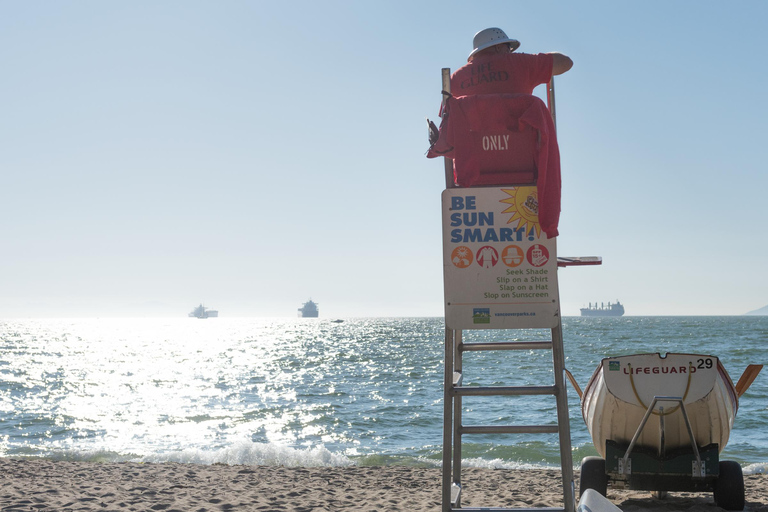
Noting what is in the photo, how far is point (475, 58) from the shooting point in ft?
14.5

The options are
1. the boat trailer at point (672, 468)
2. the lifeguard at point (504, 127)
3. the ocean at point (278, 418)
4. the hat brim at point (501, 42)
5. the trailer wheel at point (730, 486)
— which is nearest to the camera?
the lifeguard at point (504, 127)

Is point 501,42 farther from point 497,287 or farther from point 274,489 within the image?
point 274,489

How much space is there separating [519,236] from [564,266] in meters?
0.58

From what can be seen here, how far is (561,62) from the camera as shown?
14.0 ft

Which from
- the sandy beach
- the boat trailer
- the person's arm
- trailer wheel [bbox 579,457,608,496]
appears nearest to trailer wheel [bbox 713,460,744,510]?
the boat trailer

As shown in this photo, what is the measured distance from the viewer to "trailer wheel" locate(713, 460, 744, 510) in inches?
247

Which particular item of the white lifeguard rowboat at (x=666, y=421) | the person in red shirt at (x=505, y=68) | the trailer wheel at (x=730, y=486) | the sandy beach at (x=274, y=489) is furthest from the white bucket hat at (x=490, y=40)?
the sandy beach at (x=274, y=489)

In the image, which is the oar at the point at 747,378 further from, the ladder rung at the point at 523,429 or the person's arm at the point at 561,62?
the person's arm at the point at 561,62

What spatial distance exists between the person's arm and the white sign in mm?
831

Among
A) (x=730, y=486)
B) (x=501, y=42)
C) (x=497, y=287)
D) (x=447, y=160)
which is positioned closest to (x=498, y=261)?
(x=497, y=287)

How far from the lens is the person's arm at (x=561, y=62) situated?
425cm

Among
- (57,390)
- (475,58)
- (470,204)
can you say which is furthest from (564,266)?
(57,390)

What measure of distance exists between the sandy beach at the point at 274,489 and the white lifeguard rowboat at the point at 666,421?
0.89 meters

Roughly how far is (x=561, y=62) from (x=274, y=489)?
22.0ft
